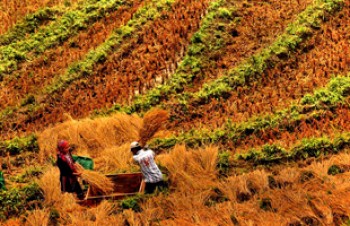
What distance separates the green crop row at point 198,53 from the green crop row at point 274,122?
61.2 inches

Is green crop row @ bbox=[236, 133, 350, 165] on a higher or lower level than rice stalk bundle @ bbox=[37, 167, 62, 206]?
higher

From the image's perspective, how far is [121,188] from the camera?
746 cm

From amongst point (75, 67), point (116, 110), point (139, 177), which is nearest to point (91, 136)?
point (116, 110)

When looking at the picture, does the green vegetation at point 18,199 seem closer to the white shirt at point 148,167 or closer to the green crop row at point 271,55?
the white shirt at point 148,167

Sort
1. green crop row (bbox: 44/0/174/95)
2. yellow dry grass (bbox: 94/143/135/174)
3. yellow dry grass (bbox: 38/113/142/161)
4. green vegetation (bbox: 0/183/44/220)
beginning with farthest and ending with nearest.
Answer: green crop row (bbox: 44/0/174/95) < yellow dry grass (bbox: 38/113/142/161) < yellow dry grass (bbox: 94/143/135/174) < green vegetation (bbox: 0/183/44/220)

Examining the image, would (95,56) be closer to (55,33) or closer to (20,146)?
(55,33)

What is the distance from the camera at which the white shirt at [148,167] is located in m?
6.97

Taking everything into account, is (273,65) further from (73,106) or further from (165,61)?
(73,106)

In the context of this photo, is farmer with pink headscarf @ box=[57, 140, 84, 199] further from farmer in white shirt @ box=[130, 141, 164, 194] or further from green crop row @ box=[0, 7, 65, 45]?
green crop row @ box=[0, 7, 65, 45]

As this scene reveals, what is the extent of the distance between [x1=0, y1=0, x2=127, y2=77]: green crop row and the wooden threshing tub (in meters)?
5.67

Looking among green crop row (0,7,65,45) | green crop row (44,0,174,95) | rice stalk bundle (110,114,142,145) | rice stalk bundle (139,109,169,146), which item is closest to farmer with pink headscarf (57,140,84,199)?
rice stalk bundle (139,109,169,146)

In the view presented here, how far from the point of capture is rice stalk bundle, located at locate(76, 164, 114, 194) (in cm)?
710

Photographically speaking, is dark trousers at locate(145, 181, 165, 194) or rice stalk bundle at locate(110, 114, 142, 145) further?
rice stalk bundle at locate(110, 114, 142, 145)

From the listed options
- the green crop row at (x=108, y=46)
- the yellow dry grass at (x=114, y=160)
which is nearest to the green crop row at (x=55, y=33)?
the green crop row at (x=108, y=46)
